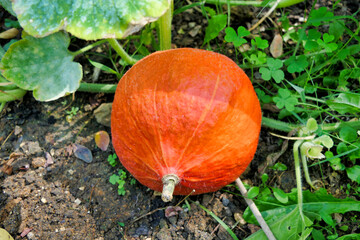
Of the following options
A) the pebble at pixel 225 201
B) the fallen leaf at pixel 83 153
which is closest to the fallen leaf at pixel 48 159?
the fallen leaf at pixel 83 153

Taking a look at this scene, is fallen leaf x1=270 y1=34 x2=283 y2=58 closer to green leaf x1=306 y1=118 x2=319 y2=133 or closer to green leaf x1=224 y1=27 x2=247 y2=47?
green leaf x1=224 y1=27 x2=247 y2=47

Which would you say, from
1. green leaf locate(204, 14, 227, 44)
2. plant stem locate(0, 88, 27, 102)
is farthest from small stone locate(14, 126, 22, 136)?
green leaf locate(204, 14, 227, 44)

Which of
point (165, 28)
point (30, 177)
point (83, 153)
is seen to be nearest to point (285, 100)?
point (165, 28)

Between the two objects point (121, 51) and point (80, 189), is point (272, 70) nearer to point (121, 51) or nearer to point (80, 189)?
point (121, 51)

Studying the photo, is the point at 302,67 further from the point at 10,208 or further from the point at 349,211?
the point at 10,208

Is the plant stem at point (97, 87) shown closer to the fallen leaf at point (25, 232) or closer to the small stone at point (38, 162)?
the small stone at point (38, 162)

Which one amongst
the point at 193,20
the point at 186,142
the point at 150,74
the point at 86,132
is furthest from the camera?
the point at 193,20

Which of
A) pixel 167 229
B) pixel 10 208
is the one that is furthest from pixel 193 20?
pixel 10 208
